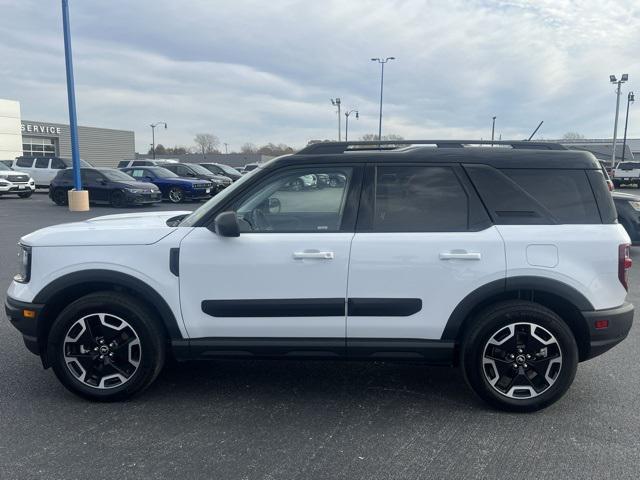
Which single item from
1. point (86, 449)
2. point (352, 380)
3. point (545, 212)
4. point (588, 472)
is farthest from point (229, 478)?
point (545, 212)

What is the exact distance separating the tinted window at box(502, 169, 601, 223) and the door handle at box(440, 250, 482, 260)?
0.60 metres

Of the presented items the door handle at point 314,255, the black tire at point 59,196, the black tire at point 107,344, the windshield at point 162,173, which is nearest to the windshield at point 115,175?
the black tire at point 59,196

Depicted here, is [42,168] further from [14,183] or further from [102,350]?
[102,350]

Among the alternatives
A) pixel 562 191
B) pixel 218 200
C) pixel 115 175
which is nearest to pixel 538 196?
pixel 562 191

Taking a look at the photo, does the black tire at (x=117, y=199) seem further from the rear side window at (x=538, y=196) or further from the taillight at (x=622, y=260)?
the taillight at (x=622, y=260)

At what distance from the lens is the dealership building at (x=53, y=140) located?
4725cm

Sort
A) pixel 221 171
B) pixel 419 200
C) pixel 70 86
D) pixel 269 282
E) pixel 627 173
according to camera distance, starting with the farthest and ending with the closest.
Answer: pixel 627 173, pixel 221 171, pixel 70 86, pixel 419 200, pixel 269 282

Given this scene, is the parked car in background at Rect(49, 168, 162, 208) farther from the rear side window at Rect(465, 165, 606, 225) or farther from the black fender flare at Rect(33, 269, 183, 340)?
the rear side window at Rect(465, 165, 606, 225)

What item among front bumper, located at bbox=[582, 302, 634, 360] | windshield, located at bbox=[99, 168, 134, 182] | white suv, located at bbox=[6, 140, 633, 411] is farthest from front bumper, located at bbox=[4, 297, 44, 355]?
windshield, located at bbox=[99, 168, 134, 182]

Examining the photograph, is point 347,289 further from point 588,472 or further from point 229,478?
point 588,472

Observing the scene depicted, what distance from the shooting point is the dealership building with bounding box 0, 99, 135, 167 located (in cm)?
4725

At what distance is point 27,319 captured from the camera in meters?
3.68

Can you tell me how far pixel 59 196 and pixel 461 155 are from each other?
778 inches

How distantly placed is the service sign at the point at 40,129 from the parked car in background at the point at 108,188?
3720 cm
